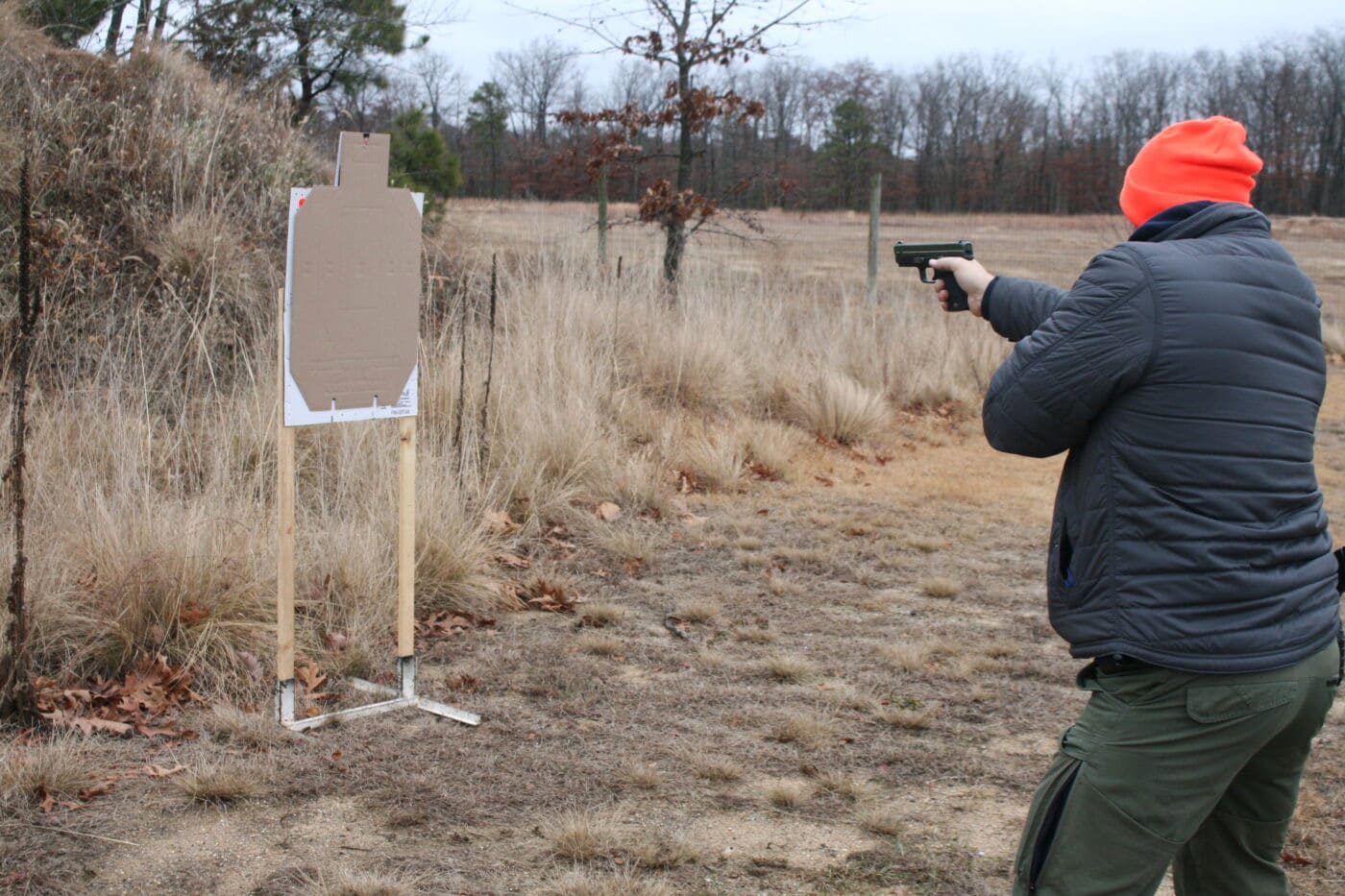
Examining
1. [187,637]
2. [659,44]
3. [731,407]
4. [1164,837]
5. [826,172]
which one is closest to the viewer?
[1164,837]

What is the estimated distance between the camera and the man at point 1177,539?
2.01m

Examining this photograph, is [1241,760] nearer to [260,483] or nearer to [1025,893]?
[1025,893]

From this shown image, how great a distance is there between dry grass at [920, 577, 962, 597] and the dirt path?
1 cm

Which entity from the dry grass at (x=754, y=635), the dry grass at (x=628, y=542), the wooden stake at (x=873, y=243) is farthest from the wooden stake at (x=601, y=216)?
the dry grass at (x=754, y=635)

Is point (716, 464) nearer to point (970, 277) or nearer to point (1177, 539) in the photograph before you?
point (970, 277)

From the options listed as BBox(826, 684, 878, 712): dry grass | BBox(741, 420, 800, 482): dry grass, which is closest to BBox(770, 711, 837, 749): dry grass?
BBox(826, 684, 878, 712): dry grass

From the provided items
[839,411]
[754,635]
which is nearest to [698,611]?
[754,635]

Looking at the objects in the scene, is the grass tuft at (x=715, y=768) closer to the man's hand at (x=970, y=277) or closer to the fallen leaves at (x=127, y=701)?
the fallen leaves at (x=127, y=701)

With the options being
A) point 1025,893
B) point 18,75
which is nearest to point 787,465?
point 1025,893

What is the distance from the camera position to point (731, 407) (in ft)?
28.9

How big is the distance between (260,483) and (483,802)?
7.03 ft

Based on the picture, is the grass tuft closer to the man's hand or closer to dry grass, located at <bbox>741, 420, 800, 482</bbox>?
the man's hand

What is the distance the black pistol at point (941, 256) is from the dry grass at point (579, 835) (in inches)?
64.0

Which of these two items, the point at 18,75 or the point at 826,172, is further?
the point at 826,172
